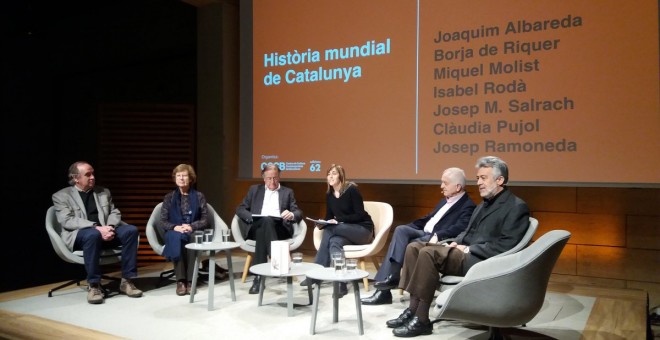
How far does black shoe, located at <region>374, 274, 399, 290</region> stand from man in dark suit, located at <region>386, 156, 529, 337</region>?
1.67ft

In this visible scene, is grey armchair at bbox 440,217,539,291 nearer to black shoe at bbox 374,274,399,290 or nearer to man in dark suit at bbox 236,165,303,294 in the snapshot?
black shoe at bbox 374,274,399,290

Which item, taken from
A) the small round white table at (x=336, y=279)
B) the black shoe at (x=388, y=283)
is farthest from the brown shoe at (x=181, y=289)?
the black shoe at (x=388, y=283)

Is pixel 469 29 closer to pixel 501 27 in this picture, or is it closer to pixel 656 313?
pixel 501 27

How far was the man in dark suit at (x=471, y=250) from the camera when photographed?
11.3 feet

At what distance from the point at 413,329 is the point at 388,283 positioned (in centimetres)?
78

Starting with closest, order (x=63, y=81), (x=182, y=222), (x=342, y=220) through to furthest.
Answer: (x=342, y=220), (x=182, y=222), (x=63, y=81)

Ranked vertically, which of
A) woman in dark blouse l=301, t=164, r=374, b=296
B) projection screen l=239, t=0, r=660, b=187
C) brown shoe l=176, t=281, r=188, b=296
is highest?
projection screen l=239, t=0, r=660, b=187

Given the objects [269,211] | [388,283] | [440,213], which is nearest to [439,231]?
[440,213]

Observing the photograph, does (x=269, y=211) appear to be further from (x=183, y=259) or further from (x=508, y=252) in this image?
(x=508, y=252)

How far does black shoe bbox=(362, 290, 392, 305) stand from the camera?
4273mm

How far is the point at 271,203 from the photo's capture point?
17.0 feet

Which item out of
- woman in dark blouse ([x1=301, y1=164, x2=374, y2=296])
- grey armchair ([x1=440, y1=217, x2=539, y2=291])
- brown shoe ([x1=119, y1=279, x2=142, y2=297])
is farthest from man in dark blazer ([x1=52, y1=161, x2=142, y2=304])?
grey armchair ([x1=440, y1=217, x2=539, y2=291])

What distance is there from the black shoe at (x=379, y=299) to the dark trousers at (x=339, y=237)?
0.56m

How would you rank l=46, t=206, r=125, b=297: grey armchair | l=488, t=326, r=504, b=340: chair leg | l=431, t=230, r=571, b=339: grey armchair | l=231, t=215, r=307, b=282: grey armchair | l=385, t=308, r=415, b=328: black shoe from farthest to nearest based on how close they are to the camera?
l=231, t=215, r=307, b=282: grey armchair → l=46, t=206, r=125, b=297: grey armchair → l=385, t=308, r=415, b=328: black shoe → l=488, t=326, r=504, b=340: chair leg → l=431, t=230, r=571, b=339: grey armchair
